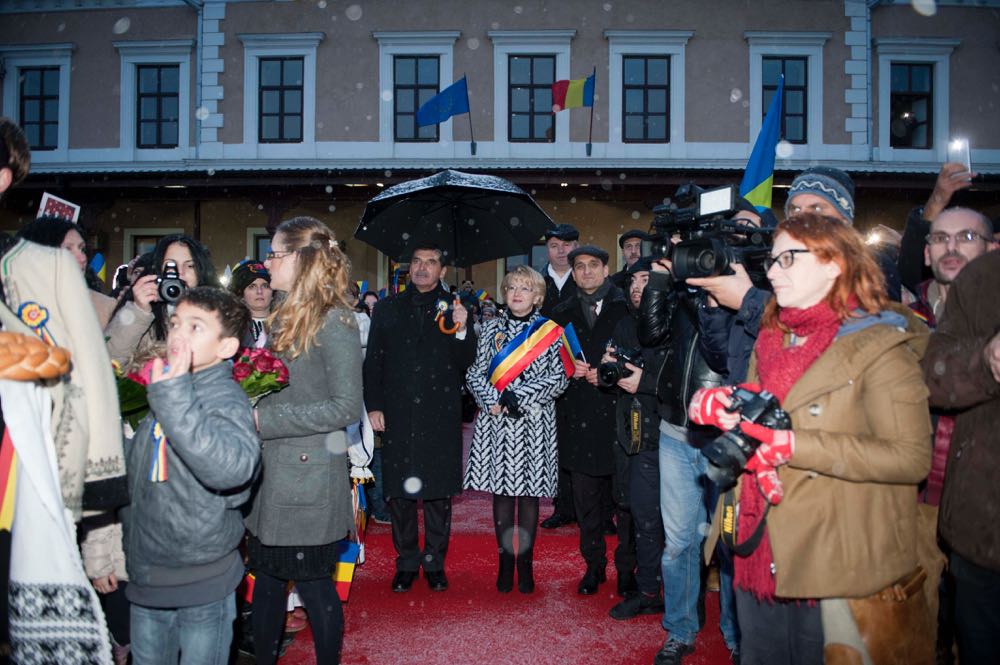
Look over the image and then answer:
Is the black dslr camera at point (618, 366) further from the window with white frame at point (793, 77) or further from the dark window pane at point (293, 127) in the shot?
the dark window pane at point (293, 127)

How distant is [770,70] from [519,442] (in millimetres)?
15608

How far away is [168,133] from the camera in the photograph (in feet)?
58.4

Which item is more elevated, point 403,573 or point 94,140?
point 94,140

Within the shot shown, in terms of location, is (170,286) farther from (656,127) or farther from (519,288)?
(656,127)

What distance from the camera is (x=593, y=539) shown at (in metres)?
4.59

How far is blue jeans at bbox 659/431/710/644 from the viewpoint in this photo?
143 inches

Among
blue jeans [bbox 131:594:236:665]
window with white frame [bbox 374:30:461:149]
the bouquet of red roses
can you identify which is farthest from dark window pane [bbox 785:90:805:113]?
blue jeans [bbox 131:594:236:665]

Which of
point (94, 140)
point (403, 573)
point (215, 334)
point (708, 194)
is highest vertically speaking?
point (94, 140)

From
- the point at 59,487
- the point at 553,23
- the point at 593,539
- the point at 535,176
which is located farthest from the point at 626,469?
the point at 553,23

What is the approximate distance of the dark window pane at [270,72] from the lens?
17.5 metres

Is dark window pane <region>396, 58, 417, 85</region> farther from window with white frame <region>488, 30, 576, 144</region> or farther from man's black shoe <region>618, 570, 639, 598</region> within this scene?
man's black shoe <region>618, 570, 639, 598</region>

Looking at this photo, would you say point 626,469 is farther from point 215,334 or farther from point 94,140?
point 94,140

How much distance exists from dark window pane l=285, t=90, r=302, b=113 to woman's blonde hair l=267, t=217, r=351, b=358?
15.5 meters

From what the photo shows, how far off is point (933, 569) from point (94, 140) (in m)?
19.8
